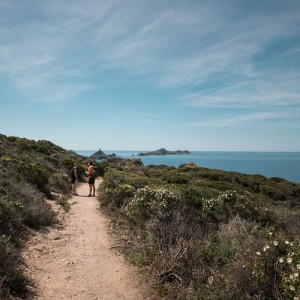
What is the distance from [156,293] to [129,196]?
24.7 feet

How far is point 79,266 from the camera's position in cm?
717

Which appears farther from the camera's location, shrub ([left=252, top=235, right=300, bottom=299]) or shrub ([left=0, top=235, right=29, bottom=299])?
shrub ([left=0, top=235, right=29, bottom=299])

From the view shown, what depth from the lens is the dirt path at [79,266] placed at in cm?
602

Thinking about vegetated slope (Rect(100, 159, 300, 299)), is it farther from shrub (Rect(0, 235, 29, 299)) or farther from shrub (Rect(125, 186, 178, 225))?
shrub (Rect(0, 235, 29, 299))

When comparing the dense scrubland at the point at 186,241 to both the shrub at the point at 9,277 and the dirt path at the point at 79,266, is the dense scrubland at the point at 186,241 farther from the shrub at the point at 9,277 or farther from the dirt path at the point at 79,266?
the dirt path at the point at 79,266

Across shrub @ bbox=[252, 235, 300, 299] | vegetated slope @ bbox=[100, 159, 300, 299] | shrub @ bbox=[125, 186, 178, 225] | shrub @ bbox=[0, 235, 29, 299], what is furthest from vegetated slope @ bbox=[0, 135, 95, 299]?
shrub @ bbox=[252, 235, 300, 299]

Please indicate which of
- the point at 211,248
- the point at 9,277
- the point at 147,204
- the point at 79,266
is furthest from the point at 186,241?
the point at 9,277

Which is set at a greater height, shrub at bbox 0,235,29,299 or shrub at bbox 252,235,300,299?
shrub at bbox 252,235,300,299

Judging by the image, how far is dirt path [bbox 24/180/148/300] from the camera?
6016 millimetres

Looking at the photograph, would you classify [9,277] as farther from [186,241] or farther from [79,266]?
[186,241]

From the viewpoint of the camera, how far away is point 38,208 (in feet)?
32.9

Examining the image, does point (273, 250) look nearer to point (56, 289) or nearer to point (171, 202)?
point (56, 289)

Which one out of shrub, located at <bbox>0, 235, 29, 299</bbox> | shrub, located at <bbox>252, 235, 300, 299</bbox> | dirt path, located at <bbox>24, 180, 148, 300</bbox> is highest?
shrub, located at <bbox>252, 235, 300, 299</bbox>

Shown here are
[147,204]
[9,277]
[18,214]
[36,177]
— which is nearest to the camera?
[9,277]
